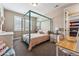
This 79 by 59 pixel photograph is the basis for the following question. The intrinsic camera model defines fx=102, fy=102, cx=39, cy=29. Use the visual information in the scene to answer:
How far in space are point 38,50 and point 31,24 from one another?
0.47 metres

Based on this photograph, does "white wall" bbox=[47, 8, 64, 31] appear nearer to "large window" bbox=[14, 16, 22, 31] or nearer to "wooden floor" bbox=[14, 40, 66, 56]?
"wooden floor" bbox=[14, 40, 66, 56]

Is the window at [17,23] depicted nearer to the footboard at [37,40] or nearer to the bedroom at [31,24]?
the bedroom at [31,24]

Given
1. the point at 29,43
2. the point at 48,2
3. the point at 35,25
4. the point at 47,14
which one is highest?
the point at 48,2

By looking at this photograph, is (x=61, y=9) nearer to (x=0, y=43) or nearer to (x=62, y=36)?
(x=62, y=36)

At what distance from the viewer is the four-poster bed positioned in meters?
1.78

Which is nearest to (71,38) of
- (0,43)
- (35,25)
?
(35,25)

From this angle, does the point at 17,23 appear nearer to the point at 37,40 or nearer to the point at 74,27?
the point at 37,40

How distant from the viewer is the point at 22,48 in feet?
5.73

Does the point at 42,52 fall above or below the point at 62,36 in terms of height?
below

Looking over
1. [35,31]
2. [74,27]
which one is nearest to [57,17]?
[74,27]

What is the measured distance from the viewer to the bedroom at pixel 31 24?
1.75 meters

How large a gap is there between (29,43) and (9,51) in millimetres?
369

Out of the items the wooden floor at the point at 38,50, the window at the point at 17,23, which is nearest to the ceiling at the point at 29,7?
the window at the point at 17,23

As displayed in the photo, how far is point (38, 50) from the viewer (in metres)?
1.77
